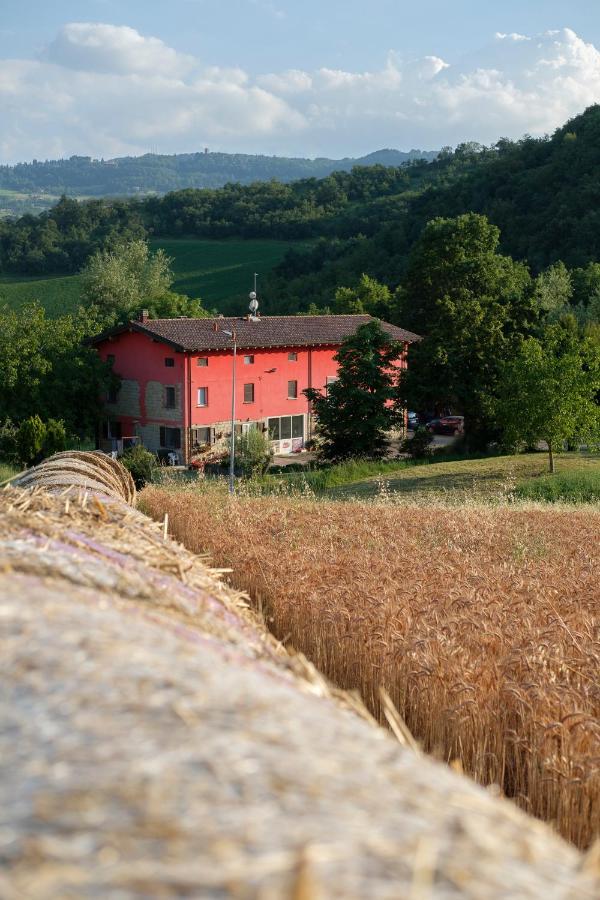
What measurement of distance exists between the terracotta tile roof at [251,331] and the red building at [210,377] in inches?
2.1

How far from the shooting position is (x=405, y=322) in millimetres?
58344

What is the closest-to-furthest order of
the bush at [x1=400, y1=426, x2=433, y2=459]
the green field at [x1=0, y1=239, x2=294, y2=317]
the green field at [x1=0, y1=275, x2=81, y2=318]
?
the bush at [x1=400, y1=426, x2=433, y2=459], the green field at [x1=0, y1=275, x2=81, y2=318], the green field at [x1=0, y1=239, x2=294, y2=317]

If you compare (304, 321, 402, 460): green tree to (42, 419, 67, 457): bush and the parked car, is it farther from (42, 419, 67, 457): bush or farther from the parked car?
(42, 419, 67, 457): bush

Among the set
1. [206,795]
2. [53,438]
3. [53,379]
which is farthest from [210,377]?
[206,795]

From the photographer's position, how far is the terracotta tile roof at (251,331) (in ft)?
157

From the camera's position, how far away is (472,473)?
117 ft

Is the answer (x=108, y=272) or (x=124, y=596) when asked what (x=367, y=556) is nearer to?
(x=124, y=596)

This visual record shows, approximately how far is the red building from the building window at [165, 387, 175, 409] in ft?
0.20

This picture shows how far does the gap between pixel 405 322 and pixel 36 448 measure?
25.0 meters

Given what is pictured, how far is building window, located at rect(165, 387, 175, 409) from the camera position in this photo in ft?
158

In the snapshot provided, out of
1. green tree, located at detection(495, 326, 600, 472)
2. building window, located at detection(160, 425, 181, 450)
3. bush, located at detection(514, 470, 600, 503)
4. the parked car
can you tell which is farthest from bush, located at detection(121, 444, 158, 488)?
the parked car

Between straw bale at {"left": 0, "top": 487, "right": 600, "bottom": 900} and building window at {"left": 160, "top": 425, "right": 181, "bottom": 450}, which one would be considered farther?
building window at {"left": 160, "top": 425, "right": 181, "bottom": 450}

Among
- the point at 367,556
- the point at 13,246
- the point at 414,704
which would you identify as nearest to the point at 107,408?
the point at 367,556

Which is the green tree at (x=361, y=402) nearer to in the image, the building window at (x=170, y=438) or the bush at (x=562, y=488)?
Result: the building window at (x=170, y=438)
